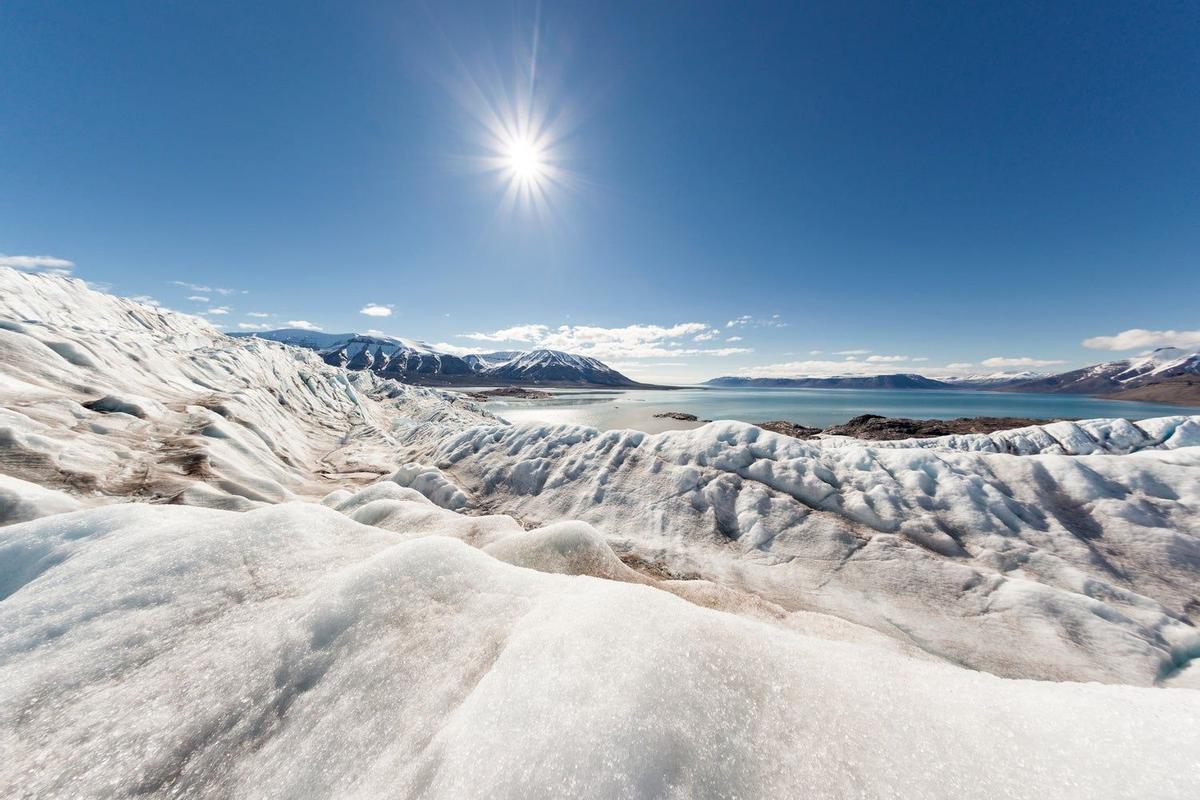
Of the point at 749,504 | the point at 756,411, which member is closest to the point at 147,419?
the point at 749,504

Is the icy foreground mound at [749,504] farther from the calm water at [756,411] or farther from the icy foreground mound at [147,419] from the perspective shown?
the calm water at [756,411]

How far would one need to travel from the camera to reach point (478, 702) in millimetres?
3049

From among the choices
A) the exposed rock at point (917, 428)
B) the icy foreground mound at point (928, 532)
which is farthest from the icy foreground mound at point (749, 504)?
the exposed rock at point (917, 428)

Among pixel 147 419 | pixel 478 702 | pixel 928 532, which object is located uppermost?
pixel 147 419

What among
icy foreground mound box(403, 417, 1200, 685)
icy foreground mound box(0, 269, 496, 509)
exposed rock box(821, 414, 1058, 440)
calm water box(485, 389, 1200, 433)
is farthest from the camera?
calm water box(485, 389, 1200, 433)

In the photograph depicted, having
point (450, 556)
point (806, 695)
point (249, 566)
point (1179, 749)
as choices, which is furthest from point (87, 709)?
point (1179, 749)

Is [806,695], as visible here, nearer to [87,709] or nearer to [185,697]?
[185,697]

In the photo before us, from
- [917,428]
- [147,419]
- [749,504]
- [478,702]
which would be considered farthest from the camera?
[917,428]

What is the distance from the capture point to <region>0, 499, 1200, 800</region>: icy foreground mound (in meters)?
2.56

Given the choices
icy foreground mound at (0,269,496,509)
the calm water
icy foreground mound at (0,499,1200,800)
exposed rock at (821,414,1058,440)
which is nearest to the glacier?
icy foreground mound at (0,499,1200,800)

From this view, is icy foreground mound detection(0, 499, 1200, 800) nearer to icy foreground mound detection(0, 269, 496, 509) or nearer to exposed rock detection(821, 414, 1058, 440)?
icy foreground mound detection(0, 269, 496, 509)

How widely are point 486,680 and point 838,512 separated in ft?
45.2

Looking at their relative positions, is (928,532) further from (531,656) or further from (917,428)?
(917,428)

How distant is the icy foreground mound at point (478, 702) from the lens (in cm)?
256
